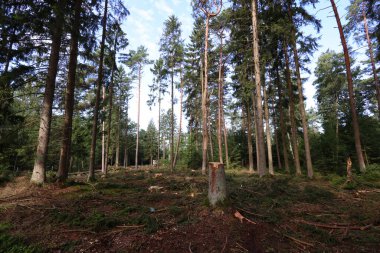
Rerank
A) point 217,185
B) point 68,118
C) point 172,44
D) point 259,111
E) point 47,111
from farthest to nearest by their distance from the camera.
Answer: point 172,44 < point 259,111 < point 68,118 < point 47,111 < point 217,185

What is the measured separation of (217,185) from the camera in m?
4.66

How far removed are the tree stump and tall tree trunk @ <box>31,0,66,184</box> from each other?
20.9ft

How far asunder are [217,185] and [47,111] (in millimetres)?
7023

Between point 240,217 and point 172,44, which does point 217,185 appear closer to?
point 240,217

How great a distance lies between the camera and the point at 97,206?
5477mm

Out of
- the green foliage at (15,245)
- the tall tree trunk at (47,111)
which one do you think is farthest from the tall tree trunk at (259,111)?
the green foliage at (15,245)

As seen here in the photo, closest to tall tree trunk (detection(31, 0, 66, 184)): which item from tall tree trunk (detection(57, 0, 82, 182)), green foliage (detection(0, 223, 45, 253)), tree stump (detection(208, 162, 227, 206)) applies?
tall tree trunk (detection(57, 0, 82, 182))

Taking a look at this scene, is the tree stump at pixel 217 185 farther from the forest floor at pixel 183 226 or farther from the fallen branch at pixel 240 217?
the fallen branch at pixel 240 217

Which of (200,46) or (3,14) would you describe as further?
(200,46)

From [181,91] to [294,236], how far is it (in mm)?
20378

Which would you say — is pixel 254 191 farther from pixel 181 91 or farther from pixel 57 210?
pixel 181 91

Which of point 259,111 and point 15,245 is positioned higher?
point 259,111

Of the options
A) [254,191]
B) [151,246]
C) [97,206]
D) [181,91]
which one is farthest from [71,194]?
[181,91]

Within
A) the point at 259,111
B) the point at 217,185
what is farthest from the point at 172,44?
the point at 217,185
